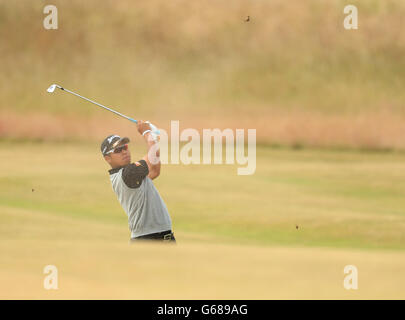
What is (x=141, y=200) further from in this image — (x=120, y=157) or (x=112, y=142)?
(x=112, y=142)

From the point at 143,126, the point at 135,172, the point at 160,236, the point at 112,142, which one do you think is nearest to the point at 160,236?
the point at 160,236

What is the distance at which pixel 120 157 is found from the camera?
866cm

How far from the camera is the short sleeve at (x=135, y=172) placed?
833 cm

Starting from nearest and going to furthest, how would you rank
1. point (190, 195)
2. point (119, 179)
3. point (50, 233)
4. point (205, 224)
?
point (119, 179) → point (50, 233) → point (205, 224) → point (190, 195)

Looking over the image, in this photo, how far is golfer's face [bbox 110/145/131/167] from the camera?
8.62 metres

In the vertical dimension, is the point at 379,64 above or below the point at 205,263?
above

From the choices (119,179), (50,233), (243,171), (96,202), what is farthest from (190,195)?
(119,179)

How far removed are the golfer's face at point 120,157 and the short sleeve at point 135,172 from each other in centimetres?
32

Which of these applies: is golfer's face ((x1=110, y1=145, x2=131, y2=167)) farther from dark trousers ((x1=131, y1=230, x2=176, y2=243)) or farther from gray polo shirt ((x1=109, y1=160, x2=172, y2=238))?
dark trousers ((x1=131, y1=230, x2=176, y2=243))

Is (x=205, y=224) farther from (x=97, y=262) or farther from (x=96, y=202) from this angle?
(x=97, y=262)

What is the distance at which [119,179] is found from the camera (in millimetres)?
8500

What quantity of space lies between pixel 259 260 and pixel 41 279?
1784 millimetres

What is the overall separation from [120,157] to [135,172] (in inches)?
16.8

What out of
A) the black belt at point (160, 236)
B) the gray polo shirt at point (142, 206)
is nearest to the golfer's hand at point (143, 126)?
the gray polo shirt at point (142, 206)
